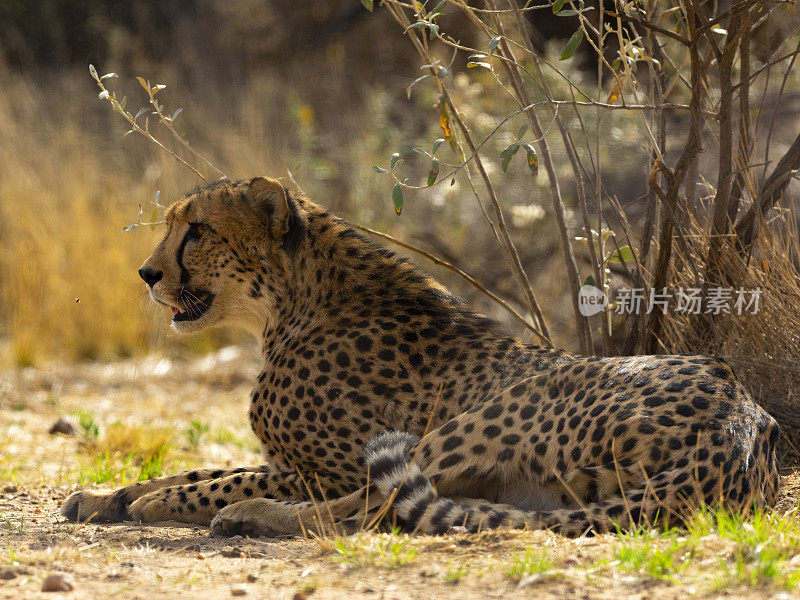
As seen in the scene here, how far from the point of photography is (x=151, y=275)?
129 inches

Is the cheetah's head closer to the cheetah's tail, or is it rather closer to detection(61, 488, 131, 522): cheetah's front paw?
detection(61, 488, 131, 522): cheetah's front paw

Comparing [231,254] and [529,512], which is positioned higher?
[231,254]

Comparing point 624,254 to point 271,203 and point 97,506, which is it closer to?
point 271,203

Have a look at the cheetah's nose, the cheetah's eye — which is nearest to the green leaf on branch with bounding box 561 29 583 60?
the cheetah's eye

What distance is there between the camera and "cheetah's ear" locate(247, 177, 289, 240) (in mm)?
3250

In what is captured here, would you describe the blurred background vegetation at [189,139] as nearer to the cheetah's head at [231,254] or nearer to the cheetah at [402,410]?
the cheetah's head at [231,254]

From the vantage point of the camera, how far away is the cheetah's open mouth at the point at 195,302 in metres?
3.31

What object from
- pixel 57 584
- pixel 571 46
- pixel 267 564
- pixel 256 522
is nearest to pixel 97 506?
pixel 256 522

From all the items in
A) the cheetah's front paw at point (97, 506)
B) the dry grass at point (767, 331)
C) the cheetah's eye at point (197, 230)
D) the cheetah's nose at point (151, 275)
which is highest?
the cheetah's eye at point (197, 230)

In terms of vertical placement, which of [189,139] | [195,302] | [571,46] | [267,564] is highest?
[189,139]

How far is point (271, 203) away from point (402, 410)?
848mm

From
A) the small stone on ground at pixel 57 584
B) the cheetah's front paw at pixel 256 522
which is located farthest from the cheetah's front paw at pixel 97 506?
the small stone on ground at pixel 57 584

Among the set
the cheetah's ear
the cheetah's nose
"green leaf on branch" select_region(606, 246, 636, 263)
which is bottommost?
the cheetah's nose

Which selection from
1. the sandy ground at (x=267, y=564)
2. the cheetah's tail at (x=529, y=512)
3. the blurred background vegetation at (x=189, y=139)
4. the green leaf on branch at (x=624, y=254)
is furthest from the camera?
the blurred background vegetation at (x=189, y=139)
